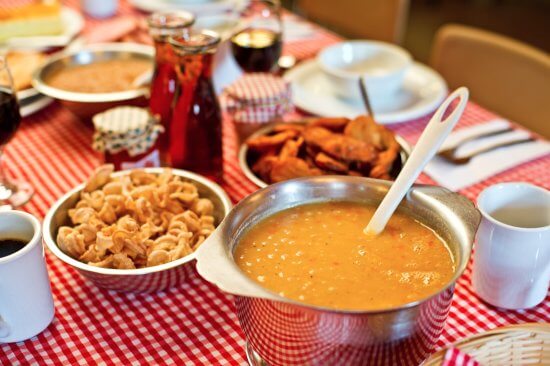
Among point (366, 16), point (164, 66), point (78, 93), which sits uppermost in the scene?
point (164, 66)

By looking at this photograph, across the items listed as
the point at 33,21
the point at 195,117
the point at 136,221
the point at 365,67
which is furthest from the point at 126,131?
the point at 33,21

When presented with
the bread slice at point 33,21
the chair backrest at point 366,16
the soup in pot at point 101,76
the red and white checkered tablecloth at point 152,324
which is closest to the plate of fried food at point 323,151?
the red and white checkered tablecloth at point 152,324

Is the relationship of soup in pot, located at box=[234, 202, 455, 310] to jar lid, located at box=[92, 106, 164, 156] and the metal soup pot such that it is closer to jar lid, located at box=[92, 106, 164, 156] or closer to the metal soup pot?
the metal soup pot

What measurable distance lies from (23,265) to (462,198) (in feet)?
2.12

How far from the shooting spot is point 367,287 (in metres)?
0.86

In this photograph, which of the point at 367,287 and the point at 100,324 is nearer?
the point at 367,287

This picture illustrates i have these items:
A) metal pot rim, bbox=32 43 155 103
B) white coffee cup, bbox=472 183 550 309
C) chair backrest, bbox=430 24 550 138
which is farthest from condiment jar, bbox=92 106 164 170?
chair backrest, bbox=430 24 550 138

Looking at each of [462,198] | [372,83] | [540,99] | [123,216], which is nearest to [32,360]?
A: [123,216]

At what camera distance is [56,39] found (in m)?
1.96

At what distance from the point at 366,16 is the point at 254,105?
1.28 metres

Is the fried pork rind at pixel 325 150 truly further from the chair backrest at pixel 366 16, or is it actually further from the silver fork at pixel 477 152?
the chair backrest at pixel 366 16

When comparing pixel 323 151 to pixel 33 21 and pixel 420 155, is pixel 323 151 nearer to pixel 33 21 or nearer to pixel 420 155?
pixel 420 155

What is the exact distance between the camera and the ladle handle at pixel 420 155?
0.91m

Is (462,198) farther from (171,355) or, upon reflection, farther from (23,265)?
(23,265)
